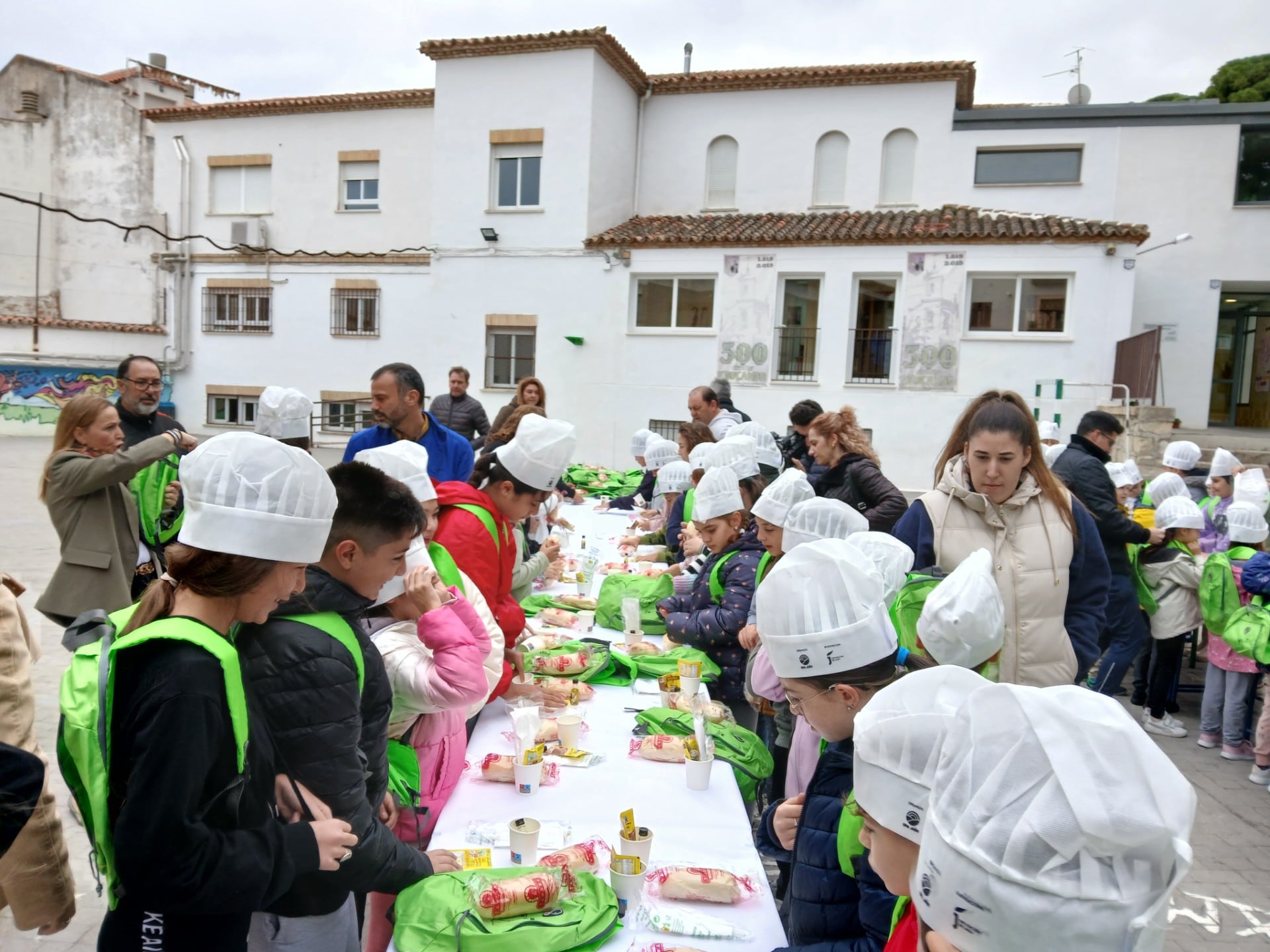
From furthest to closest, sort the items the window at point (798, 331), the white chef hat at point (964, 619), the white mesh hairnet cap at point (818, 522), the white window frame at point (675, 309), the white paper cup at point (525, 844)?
the white window frame at point (675, 309), the window at point (798, 331), the white mesh hairnet cap at point (818, 522), the white chef hat at point (964, 619), the white paper cup at point (525, 844)

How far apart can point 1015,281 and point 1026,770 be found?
56.3 feet

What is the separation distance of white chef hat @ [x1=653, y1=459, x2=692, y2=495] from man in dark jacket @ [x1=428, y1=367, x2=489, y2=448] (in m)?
3.28

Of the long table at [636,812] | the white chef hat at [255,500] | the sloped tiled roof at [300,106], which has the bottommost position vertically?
the long table at [636,812]

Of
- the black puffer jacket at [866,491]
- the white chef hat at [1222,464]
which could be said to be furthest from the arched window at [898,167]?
the black puffer jacket at [866,491]

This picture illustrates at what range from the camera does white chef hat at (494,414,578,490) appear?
3.37m

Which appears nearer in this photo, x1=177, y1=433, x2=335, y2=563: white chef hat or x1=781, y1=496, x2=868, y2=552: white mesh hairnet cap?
x1=177, y1=433, x2=335, y2=563: white chef hat

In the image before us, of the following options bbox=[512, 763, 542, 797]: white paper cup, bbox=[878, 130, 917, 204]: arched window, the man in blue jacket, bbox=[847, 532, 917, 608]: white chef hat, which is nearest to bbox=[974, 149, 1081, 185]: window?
bbox=[878, 130, 917, 204]: arched window

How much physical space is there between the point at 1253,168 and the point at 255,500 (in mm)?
22270

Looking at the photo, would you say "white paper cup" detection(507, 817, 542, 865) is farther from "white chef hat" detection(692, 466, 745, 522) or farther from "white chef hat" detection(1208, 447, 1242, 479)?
"white chef hat" detection(1208, 447, 1242, 479)

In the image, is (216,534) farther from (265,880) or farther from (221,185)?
(221,185)

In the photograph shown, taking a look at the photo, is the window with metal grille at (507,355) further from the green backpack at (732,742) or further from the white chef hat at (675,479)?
the green backpack at (732,742)

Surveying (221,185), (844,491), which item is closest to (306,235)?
(221,185)

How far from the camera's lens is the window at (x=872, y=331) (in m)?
16.9

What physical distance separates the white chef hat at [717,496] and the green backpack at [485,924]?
240 centimetres
